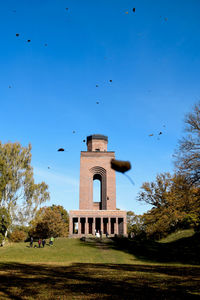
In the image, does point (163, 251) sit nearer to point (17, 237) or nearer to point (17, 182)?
point (17, 182)

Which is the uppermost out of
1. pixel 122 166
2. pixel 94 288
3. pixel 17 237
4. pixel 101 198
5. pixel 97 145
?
pixel 97 145

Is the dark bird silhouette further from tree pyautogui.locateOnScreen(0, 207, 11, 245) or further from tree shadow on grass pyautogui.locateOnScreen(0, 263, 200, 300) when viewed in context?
tree pyautogui.locateOnScreen(0, 207, 11, 245)

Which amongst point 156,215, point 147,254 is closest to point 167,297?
point 147,254

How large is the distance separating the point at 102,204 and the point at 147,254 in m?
20.9

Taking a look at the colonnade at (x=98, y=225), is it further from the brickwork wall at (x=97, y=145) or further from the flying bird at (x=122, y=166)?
the flying bird at (x=122, y=166)

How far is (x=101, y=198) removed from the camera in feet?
149

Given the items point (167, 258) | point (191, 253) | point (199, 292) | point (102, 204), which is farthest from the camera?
point (102, 204)

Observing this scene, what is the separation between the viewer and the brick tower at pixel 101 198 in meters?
41.0

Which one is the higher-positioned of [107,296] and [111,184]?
[111,184]

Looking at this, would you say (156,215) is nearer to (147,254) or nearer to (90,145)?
(147,254)

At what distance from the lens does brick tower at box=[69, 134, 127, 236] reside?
40969mm

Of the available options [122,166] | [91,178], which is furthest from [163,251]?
[122,166]

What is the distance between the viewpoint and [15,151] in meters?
31.4

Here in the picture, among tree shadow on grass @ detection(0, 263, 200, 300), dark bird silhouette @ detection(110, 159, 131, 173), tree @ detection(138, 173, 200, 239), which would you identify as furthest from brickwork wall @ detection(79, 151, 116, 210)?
dark bird silhouette @ detection(110, 159, 131, 173)
